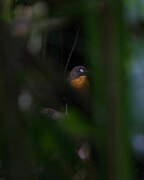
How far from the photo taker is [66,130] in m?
0.35

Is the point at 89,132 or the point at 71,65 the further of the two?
the point at 71,65

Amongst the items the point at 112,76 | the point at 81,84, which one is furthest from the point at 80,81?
the point at 112,76

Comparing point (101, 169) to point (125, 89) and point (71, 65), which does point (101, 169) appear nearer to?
point (125, 89)

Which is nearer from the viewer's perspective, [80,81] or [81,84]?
[81,84]

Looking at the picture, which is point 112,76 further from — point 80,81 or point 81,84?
point 80,81

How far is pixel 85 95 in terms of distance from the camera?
335mm

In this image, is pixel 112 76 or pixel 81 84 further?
pixel 81 84

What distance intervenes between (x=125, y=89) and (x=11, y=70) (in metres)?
0.08

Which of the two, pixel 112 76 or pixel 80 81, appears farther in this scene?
pixel 80 81

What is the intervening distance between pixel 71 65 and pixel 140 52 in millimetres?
319

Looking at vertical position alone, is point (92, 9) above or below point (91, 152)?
above

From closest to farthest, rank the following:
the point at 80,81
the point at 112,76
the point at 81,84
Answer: the point at 112,76
the point at 81,84
the point at 80,81

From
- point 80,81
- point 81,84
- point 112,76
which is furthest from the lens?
point 80,81

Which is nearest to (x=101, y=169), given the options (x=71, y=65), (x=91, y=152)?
(x=91, y=152)
